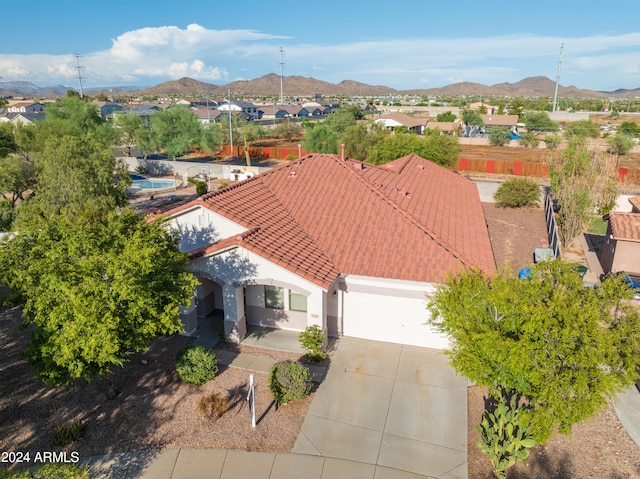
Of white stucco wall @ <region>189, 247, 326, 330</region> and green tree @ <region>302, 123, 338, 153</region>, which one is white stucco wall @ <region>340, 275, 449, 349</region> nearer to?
white stucco wall @ <region>189, 247, 326, 330</region>

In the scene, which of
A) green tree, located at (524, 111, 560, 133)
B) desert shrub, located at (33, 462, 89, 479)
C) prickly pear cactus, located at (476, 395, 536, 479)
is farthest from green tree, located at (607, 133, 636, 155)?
desert shrub, located at (33, 462, 89, 479)

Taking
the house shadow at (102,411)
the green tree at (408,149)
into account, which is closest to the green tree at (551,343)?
the house shadow at (102,411)

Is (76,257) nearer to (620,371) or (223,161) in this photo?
Result: (620,371)

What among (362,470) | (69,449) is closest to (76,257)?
(69,449)

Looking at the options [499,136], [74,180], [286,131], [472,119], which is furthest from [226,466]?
[472,119]

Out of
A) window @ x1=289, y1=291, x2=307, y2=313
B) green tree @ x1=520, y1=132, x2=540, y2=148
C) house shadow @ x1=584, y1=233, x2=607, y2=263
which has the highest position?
green tree @ x1=520, y1=132, x2=540, y2=148

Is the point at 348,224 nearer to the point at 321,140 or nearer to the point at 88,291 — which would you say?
the point at 88,291

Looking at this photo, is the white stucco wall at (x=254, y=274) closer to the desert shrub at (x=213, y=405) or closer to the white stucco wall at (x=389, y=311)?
the white stucco wall at (x=389, y=311)
